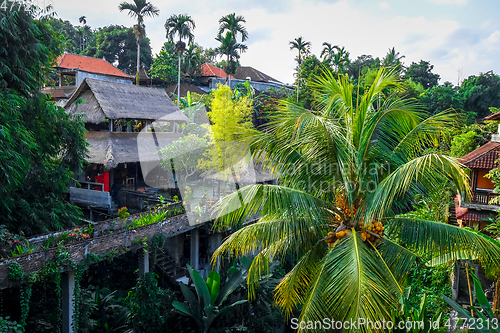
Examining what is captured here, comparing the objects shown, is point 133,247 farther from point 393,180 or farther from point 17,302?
point 393,180

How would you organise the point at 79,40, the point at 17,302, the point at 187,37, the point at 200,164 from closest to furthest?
the point at 17,302 → the point at 200,164 → the point at 187,37 → the point at 79,40

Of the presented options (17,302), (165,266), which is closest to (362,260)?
(17,302)

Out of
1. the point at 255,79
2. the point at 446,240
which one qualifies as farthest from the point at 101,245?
the point at 255,79

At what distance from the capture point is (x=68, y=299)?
949cm

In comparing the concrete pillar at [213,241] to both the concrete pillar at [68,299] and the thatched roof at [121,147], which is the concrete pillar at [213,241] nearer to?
the thatched roof at [121,147]

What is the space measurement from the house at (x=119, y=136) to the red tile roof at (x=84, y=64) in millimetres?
11327

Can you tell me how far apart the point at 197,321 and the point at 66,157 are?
761 cm

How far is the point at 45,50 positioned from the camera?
11.5m

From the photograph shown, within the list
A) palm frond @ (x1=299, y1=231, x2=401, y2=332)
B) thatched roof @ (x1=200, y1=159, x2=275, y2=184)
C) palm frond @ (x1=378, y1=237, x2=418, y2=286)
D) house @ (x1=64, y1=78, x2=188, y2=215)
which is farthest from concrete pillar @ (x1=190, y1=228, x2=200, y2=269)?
palm frond @ (x1=378, y1=237, x2=418, y2=286)

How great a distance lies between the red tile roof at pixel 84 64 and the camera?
28.7 metres

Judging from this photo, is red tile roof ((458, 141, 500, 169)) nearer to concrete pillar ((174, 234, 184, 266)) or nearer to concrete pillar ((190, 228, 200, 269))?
concrete pillar ((190, 228, 200, 269))

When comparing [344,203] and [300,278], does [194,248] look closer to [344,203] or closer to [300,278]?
[300,278]

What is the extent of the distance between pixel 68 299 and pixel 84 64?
1018 inches

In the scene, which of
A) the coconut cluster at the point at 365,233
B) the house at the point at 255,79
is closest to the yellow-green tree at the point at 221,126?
the coconut cluster at the point at 365,233
